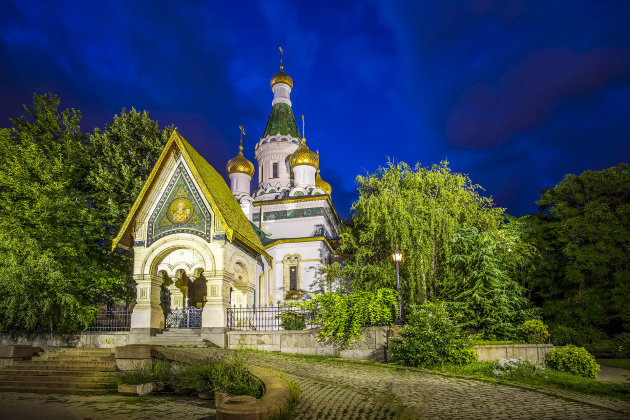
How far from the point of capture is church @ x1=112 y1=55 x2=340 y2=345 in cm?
1608

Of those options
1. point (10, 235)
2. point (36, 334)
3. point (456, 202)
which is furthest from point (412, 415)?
point (10, 235)

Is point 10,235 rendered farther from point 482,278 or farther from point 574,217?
point 574,217

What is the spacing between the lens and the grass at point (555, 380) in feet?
29.1

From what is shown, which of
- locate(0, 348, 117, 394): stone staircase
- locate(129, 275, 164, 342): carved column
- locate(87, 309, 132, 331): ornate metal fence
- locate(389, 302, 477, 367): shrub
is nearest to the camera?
locate(0, 348, 117, 394): stone staircase

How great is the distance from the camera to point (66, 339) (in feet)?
49.8

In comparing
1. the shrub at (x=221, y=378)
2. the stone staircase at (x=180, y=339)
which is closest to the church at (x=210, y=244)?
the stone staircase at (x=180, y=339)

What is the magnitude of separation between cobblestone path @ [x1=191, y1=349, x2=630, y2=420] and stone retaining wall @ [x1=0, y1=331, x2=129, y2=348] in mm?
8019

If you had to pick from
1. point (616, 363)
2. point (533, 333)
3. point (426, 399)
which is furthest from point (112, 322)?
point (616, 363)

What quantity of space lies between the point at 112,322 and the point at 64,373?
5594mm

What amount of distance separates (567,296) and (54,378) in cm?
2060

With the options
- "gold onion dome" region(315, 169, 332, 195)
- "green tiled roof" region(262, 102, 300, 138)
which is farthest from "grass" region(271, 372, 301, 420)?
"green tiled roof" region(262, 102, 300, 138)

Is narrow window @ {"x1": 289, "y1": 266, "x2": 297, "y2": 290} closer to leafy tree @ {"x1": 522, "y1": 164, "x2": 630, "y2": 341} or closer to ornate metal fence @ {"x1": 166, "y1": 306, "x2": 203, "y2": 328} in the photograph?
ornate metal fence @ {"x1": 166, "y1": 306, "x2": 203, "y2": 328}

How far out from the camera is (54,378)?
1095 cm

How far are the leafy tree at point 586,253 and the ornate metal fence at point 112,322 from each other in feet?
57.3
